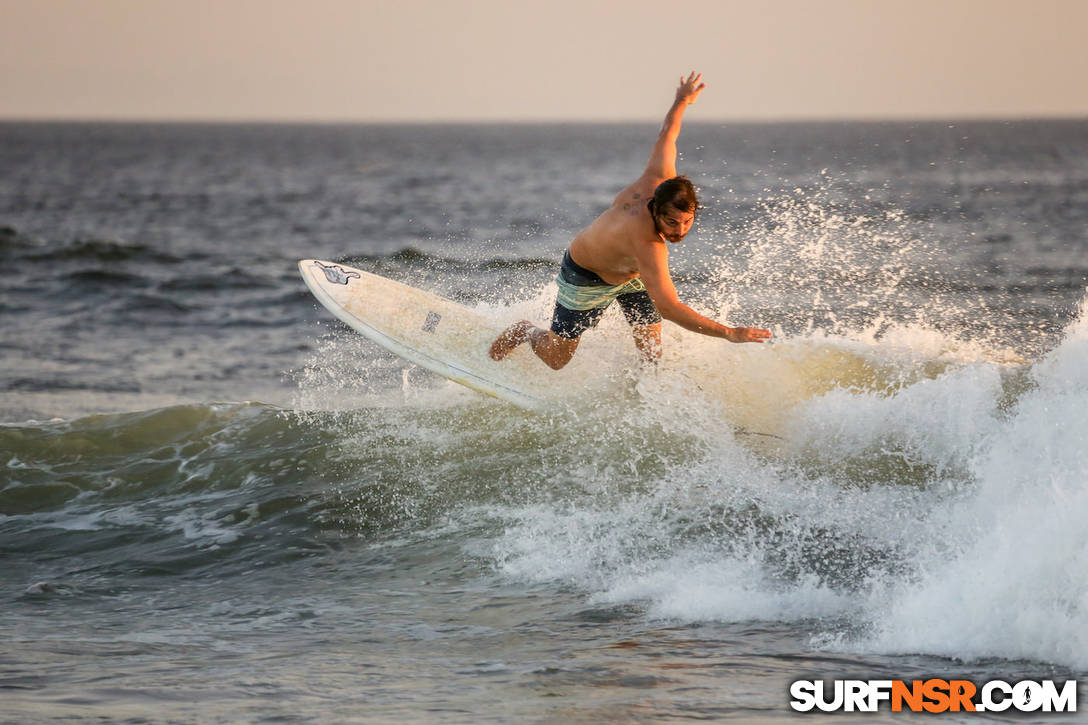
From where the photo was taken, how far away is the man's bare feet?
744 cm

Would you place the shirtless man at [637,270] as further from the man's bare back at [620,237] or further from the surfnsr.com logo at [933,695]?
the surfnsr.com logo at [933,695]

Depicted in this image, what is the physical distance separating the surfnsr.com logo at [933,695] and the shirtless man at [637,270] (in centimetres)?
187

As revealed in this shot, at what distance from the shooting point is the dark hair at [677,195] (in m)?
5.65

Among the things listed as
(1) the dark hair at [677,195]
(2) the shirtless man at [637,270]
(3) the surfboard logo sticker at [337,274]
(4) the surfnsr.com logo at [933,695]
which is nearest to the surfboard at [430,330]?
(3) the surfboard logo sticker at [337,274]

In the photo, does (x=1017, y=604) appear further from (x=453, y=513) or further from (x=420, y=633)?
(x=453, y=513)

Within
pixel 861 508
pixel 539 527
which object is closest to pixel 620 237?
pixel 539 527

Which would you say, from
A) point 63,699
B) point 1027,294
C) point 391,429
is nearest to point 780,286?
point 1027,294

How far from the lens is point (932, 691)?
400cm

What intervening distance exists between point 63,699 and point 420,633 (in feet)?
4.96

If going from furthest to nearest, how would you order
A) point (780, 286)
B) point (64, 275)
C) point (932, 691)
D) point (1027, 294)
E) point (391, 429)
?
1. point (64, 275)
2. point (1027, 294)
3. point (780, 286)
4. point (391, 429)
5. point (932, 691)

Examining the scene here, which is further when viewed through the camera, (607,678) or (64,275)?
(64,275)

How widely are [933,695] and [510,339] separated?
4159 mm

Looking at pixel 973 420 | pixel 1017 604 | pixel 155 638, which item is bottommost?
pixel 155 638

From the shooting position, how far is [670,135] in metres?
6.58
